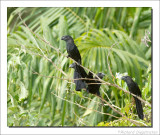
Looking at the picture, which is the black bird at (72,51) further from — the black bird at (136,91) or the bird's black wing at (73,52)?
the black bird at (136,91)

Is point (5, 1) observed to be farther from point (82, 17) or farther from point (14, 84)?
point (82, 17)

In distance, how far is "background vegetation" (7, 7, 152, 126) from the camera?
224 cm

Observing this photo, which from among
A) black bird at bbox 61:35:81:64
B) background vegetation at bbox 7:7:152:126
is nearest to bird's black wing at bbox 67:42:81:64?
black bird at bbox 61:35:81:64

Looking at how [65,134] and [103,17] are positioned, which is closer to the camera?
[65,134]

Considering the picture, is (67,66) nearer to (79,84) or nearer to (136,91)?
(79,84)

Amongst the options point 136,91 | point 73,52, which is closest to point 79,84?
point 73,52

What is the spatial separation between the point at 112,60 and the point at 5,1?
1069 millimetres

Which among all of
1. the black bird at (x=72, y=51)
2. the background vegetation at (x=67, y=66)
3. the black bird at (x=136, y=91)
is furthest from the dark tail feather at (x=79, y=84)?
the black bird at (x=136, y=91)

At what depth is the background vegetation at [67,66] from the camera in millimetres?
2236

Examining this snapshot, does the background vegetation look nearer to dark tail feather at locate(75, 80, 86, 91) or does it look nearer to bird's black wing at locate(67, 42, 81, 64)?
dark tail feather at locate(75, 80, 86, 91)

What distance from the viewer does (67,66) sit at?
258cm

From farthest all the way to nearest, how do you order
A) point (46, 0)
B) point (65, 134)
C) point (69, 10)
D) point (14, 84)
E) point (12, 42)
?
point (69, 10) < point (12, 42) < point (46, 0) < point (14, 84) < point (65, 134)

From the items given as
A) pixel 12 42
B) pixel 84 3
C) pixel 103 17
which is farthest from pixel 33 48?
pixel 103 17

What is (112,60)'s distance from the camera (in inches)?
98.8
